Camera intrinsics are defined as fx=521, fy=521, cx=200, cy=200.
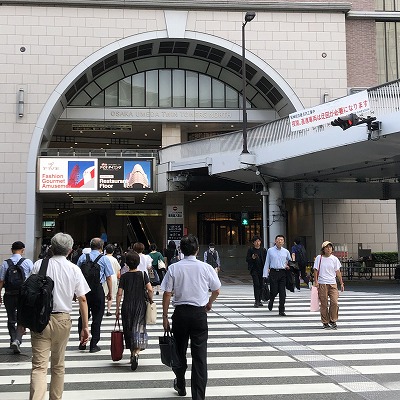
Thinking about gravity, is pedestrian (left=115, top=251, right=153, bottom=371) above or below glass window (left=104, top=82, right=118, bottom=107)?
below

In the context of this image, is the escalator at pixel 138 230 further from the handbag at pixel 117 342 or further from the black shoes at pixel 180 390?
the black shoes at pixel 180 390

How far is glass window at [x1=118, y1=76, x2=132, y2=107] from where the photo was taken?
3500 centimetres

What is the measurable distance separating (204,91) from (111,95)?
20.8ft

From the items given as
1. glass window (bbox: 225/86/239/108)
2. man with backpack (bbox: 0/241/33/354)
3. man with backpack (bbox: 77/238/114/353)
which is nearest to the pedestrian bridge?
glass window (bbox: 225/86/239/108)

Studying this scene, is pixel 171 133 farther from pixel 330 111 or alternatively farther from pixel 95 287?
pixel 95 287

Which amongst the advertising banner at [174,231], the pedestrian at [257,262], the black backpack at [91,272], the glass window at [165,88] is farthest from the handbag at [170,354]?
the glass window at [165,88]

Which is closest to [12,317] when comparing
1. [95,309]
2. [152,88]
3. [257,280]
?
[95,309]

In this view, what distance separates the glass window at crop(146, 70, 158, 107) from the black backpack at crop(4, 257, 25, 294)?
89.9ft

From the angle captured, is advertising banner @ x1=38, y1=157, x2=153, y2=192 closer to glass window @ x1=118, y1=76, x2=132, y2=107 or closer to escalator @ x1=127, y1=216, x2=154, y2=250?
glass window @ x1=118, y1=76, x2=132, y2=107

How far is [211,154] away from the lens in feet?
82.9

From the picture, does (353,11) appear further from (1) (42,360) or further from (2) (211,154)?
(1) (42,360)

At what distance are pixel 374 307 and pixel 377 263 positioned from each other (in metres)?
14.9

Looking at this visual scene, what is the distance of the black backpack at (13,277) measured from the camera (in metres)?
8.51

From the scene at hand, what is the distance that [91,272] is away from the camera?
8.77m
